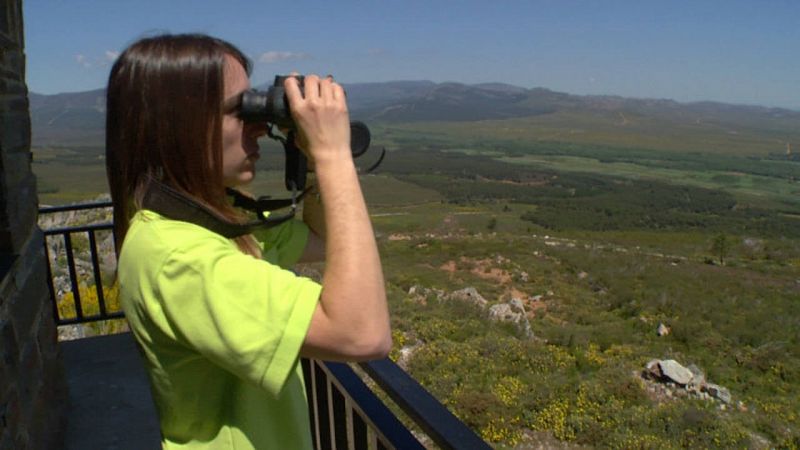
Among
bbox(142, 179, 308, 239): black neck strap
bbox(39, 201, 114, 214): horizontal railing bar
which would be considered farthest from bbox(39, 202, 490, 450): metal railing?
bbox(39, 201, 114, 214): horizontal railing bar

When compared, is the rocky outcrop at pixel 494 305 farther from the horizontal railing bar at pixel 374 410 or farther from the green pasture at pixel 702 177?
the green pasture at pixel 702 177

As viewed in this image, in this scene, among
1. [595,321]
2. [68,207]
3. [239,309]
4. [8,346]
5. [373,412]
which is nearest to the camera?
[239,309]


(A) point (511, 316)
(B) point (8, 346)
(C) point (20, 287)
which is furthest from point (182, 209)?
(A) point (511, 316)

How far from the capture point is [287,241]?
127 centimetres

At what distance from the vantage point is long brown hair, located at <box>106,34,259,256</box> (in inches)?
34.3

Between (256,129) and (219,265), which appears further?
(256,129)

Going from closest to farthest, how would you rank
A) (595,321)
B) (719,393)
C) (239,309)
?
(239,309) < (719,393) < (595,321)

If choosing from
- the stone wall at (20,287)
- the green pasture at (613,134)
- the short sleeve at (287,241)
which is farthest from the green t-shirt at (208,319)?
the green pasture at (613,134)

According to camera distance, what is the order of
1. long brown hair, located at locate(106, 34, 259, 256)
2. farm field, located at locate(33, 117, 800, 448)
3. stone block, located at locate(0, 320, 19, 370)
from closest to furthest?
long brown hair, located at locate(106, 34, 259, 256) < stone block, located at locate(0, 320, 19, 370) < farm field, located at locate(33, 117, 800, 448)

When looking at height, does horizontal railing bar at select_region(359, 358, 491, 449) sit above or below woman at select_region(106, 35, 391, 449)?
below

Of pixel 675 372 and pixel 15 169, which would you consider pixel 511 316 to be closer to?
pixel 675 372

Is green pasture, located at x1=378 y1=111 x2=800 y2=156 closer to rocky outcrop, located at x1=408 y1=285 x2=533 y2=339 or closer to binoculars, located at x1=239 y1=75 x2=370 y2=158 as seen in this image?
rocky outcrop, located at x1=408 y1=285 x2=533 y2=339

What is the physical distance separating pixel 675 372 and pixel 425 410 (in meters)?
9.75

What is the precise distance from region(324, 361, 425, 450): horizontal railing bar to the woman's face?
2.21ft
